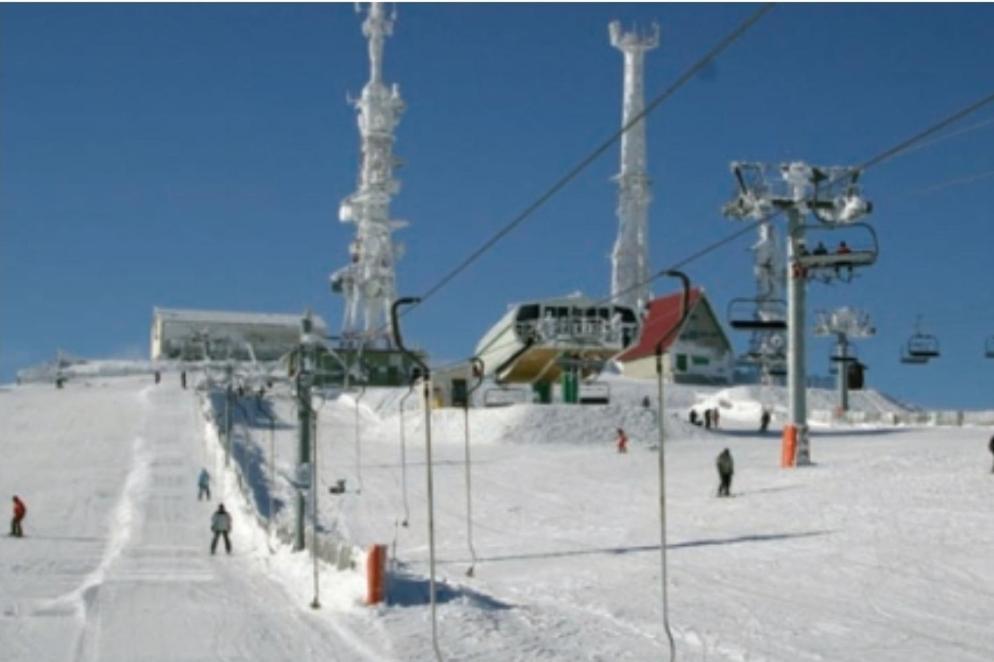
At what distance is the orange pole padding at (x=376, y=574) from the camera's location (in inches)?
770

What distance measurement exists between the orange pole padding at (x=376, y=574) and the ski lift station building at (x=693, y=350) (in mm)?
→ 64794

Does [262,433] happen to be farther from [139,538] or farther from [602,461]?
[139,538]

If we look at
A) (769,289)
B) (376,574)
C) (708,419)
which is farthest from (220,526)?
(769,289)

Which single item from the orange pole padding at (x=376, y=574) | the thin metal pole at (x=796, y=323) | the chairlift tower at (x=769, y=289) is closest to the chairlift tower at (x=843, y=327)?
the chairlift tower at (x=769, y=289)

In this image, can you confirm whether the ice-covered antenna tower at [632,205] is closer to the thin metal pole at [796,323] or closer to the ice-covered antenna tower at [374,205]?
the ice-covered antenna tower at [374,205]

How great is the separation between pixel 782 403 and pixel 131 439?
3333cm

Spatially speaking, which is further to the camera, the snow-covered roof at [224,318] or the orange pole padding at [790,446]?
the snow-covered roof at [224,318]

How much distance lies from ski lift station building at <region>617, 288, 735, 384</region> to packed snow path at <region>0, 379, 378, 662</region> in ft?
115

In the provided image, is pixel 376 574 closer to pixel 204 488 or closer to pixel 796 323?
pixel 204 488

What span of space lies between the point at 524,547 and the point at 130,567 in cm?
738

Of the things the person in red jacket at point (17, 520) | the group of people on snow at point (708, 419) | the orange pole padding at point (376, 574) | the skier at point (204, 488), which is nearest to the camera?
the orange pole padding at point (376, 574)

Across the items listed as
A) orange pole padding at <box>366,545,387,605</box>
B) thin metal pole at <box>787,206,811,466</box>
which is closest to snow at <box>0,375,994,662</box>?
orange pole padding at <box>366,545,387,605</box>

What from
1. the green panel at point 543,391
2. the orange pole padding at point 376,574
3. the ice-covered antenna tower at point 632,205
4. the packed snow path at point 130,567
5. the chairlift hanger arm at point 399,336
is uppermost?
the ice-covered antenna tower at point 632,205

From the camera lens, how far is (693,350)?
8669cm
